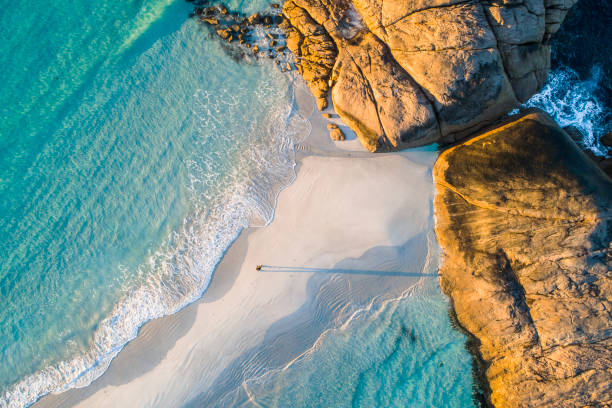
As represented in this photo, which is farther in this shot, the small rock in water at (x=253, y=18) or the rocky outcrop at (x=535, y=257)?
the small rock in water at (x=253, y=18)

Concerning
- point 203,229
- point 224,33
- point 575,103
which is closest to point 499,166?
point 575,103

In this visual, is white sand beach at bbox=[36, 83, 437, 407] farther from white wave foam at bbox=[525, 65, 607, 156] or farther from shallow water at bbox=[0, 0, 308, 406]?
white wave foam at bbox=[525, 65, 607, 156]

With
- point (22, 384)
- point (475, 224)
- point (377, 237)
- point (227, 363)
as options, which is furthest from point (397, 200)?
point (22, 384)

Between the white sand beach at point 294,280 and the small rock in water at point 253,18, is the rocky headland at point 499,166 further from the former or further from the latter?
the small rock in water at point 253,18

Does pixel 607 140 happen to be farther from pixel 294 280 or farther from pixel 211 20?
pixel 211 20

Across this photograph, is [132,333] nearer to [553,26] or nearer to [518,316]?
[518,316]

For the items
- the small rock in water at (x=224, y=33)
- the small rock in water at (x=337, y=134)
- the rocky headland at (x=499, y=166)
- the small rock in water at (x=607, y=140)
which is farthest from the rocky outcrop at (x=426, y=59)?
the small rock in water at (x=607, y=140)
